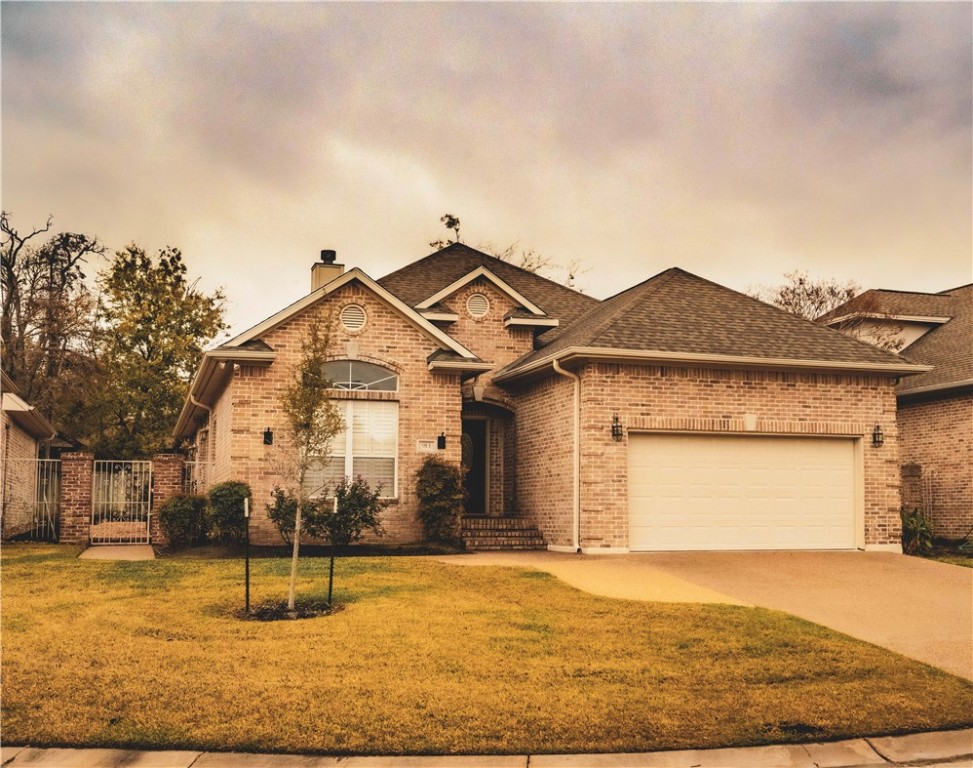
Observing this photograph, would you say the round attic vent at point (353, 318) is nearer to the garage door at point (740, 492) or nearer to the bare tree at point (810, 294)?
the garage door at point (740, 492)

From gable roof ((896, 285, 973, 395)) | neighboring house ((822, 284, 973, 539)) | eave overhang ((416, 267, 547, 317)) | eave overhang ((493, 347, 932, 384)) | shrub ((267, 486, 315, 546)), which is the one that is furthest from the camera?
eave overhang ((416, 267, 547, 317))

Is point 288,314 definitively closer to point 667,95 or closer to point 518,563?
point 518,563

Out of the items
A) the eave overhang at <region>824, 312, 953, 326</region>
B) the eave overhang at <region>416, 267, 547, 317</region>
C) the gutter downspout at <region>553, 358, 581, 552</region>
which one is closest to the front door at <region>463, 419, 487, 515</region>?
the eave overhang at <region>416, 267, 547, 317</region>

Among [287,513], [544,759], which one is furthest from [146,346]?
[544,759]

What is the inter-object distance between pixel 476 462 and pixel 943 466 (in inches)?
432

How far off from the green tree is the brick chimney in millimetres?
15980

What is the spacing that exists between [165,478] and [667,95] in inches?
535

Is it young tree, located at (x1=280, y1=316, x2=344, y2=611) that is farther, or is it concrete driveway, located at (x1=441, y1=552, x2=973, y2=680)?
young tree, located at (x1=280, y1=316, x2=344, y2=611)

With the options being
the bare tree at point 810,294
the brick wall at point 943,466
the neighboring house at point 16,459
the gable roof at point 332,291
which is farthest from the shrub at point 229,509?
the bare tree at point 810,294

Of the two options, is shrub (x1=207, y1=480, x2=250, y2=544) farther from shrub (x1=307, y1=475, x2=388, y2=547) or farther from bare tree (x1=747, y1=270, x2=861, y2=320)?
bare tree (x1=747, y1=270, x2=861, y2=320)

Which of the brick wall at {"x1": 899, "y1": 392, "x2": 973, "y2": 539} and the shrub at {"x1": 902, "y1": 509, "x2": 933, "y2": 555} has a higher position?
the brick wall at {"x1": 899, "y1": 392, "x2": 973, "y2": 539}

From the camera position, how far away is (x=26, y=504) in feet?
80.7

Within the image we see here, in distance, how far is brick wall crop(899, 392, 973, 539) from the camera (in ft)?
70.6

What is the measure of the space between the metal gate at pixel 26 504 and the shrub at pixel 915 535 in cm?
1795
